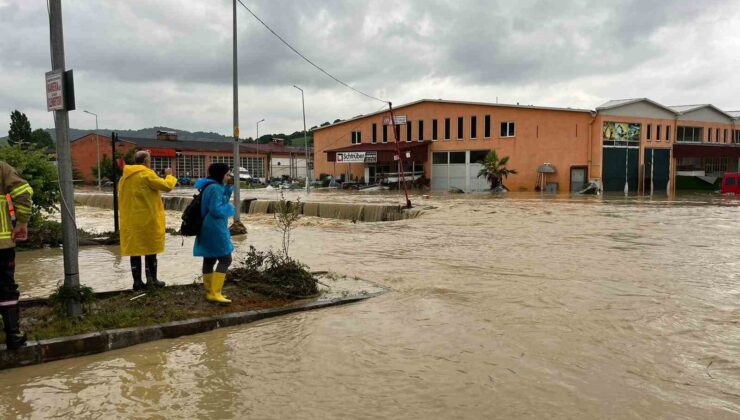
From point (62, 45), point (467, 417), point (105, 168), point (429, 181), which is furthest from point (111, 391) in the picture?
point (105, 168)

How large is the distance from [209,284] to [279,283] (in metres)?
1.01

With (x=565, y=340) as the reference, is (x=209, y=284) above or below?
above

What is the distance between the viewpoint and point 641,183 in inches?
1641

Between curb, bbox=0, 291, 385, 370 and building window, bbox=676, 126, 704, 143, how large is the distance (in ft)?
160

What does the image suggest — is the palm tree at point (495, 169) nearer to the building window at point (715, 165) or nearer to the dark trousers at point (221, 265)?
the building window at point (715, 165)

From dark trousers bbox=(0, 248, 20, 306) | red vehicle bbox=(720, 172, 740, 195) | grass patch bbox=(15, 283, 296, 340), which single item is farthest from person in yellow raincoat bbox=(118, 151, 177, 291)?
red vehicle bbox=(720, 172, 740, 195)

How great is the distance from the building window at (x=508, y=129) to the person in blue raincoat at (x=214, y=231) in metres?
37.6

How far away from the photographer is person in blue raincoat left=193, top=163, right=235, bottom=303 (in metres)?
6.38

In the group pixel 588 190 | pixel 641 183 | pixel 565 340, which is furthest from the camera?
pixel 641 183

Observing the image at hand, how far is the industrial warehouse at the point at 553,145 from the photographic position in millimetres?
39219

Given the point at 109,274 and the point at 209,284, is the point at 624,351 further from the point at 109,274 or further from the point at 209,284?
the point at 109,274

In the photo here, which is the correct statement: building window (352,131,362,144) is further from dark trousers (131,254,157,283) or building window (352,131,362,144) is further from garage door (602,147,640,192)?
dark trousers (131,254,157,283)

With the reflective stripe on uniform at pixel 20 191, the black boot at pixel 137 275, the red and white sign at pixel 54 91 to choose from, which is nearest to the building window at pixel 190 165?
the black boot at pixel 137 275

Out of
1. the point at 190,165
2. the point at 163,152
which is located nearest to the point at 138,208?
the point at 163,152
